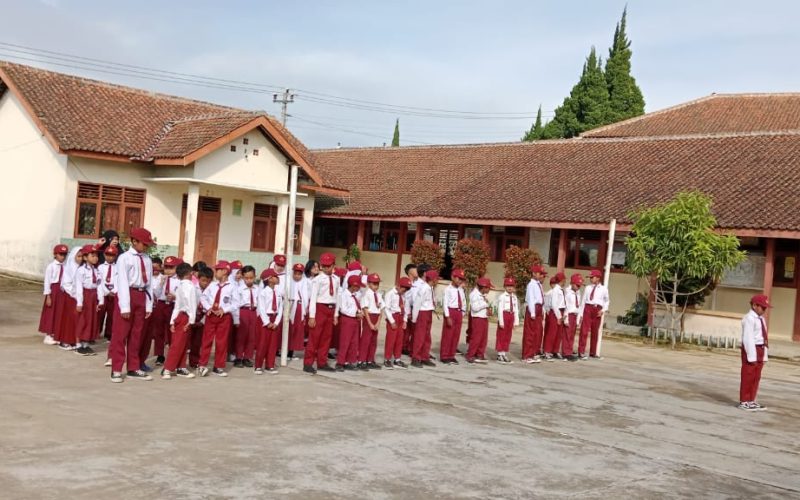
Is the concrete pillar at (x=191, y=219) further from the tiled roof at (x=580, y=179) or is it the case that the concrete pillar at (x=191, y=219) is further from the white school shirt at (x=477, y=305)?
the white school shirt at (x=477, y=305)

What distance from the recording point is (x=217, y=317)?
33.1 ft

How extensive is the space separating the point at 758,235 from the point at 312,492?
15483mm

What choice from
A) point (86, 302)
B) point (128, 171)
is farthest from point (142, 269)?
point (128, 171)

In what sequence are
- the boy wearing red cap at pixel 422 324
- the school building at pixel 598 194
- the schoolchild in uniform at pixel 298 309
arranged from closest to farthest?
the schoolchild in uniform at pixel 298 309, the boy wearing red cap at pixel 422 324, the school building at pixel 598 194

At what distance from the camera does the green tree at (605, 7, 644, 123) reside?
134ft

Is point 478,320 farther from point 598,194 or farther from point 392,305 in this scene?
point 598,194

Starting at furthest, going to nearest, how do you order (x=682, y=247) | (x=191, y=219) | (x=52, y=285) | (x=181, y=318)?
(x=191, y=219)
(x=682, y=247)
(x=52, y=285)
(x=181, y=318)

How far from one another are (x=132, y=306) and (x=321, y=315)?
265 centimetres

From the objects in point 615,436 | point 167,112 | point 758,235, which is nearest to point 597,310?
point 758,235

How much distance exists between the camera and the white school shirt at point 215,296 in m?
10.1

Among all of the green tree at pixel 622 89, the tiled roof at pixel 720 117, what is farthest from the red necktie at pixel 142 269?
the green tree at pixel 622 89

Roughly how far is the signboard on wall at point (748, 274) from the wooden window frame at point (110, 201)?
15991mm

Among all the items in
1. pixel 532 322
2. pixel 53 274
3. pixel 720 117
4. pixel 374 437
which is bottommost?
pixel 374 437

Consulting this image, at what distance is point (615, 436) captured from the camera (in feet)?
27.0
